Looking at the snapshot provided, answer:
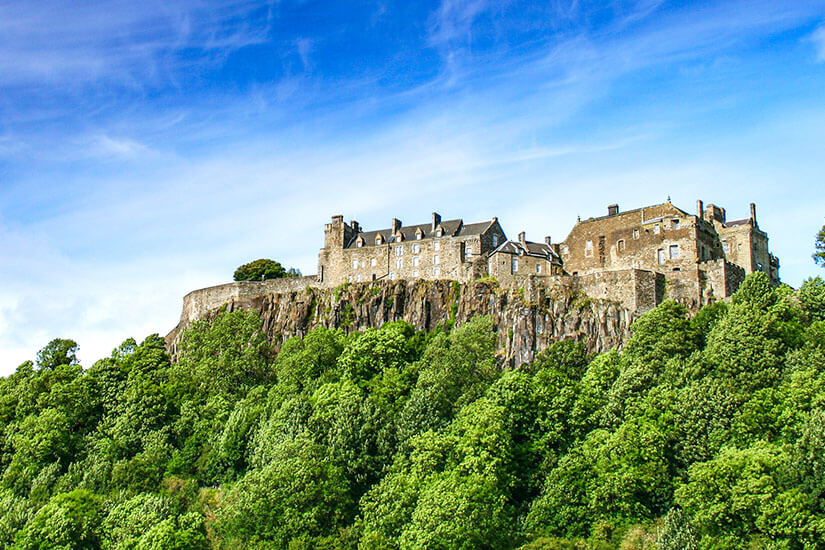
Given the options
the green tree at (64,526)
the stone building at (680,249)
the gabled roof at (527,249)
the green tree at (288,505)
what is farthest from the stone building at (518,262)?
the green tree at (64,526)

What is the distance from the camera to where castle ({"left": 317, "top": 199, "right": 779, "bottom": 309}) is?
212ft

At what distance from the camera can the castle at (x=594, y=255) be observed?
64750 millimetres

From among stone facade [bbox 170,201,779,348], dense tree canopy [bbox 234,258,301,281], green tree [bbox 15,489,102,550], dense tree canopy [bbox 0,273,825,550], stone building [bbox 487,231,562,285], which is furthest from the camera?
dense tree canopy [bbox 234,258,301,281]

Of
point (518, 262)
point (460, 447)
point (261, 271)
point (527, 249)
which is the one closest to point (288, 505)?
point (460, 447)

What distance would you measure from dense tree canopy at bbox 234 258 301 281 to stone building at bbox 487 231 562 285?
115 feet

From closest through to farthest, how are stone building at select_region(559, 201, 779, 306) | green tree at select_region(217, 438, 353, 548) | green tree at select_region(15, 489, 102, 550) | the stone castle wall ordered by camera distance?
green tree at select_region(217, 438, 353, 548) < green tree at select_region(15, 489, 102, 550) < stone building at select_region(559, 201, 779, 306) < the stone castle wall

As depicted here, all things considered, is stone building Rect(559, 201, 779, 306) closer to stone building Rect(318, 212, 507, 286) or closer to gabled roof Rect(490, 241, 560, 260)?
gabled roof Rect(490, 241, 560, 260)

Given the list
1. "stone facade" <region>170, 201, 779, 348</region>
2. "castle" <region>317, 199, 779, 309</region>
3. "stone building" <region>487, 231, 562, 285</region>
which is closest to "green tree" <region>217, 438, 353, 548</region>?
"stone facade" <region>170, 201, 779, 348</region>

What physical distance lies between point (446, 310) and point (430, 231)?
12167 millimetres

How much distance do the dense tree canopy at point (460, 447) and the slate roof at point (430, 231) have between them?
14.3 m

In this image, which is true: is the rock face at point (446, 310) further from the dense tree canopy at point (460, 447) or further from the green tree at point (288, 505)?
the green tree at point (288, 505)

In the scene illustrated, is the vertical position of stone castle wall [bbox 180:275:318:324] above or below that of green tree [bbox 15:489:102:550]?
above

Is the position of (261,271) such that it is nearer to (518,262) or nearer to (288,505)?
(518,262)

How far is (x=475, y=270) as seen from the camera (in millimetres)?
75375
